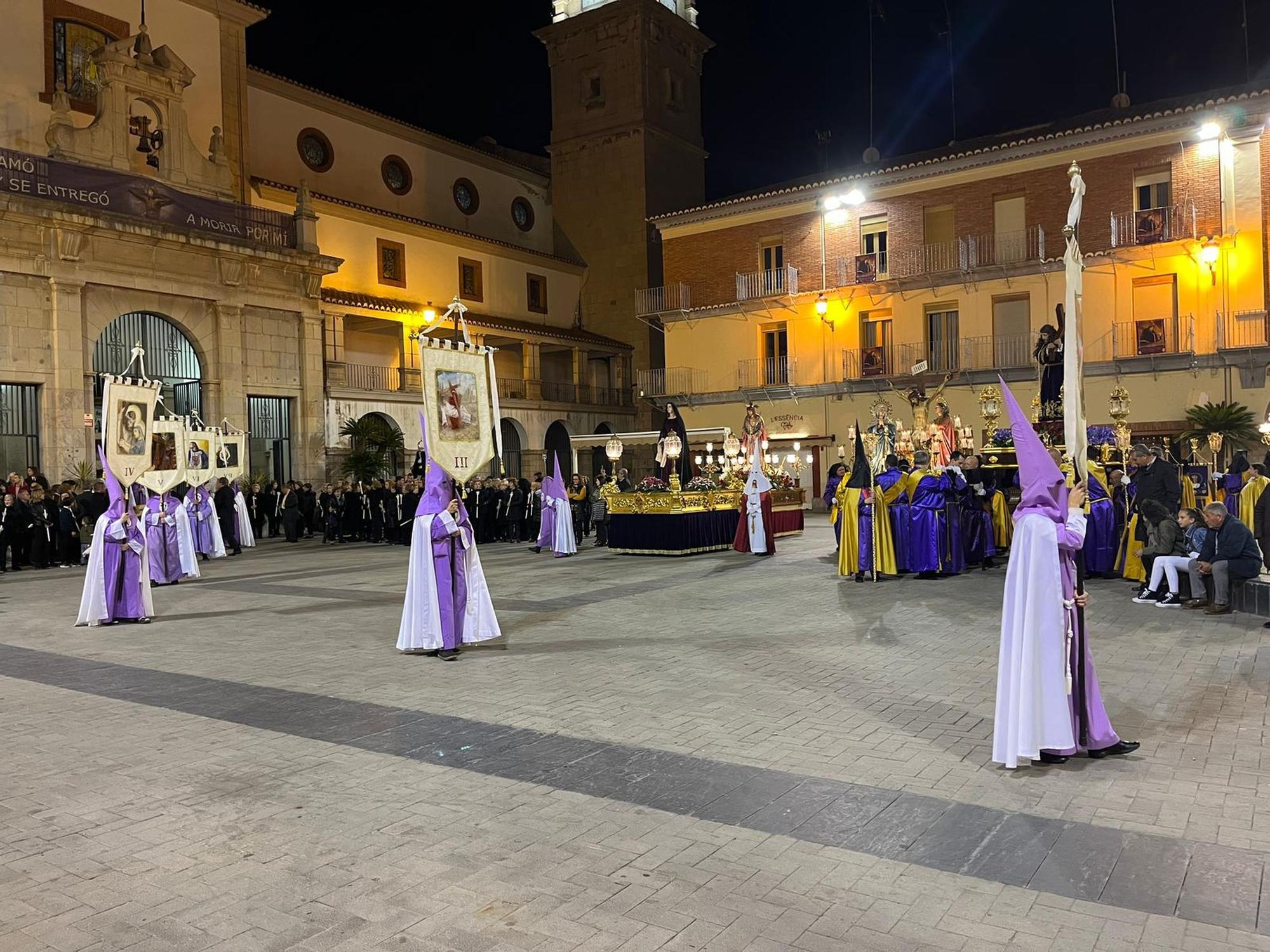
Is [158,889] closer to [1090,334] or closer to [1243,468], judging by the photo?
[1243,468]

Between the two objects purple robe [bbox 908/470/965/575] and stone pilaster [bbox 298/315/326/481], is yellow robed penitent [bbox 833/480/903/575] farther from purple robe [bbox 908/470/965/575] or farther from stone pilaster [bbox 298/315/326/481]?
stone pilaster [bbox 298/315/326/481]

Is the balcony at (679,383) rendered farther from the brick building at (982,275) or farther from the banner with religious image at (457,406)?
the banner with religious image at (457,406)

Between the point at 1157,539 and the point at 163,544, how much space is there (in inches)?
550

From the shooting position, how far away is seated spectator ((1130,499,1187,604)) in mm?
10602

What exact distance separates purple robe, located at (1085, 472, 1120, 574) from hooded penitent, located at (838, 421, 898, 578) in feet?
8.51

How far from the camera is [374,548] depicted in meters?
22.1

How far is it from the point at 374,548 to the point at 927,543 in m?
13.2

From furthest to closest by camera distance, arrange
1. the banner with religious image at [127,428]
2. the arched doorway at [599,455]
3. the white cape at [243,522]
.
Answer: the arched doorway at [599,455]
the white cape at [243,522]
the banner with religious image at [127,428]

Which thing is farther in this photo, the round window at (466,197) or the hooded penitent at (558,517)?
the round window at (466,197)

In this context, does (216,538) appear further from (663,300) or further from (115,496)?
(663,300)

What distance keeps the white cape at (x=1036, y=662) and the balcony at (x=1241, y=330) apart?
25.3 meters

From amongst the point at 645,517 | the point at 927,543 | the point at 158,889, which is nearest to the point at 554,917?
the point at 158,889

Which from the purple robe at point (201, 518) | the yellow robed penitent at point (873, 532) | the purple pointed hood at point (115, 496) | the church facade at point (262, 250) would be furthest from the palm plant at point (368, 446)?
the yellow robed penitent at point (873, 532)

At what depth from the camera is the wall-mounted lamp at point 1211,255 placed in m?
25.4
